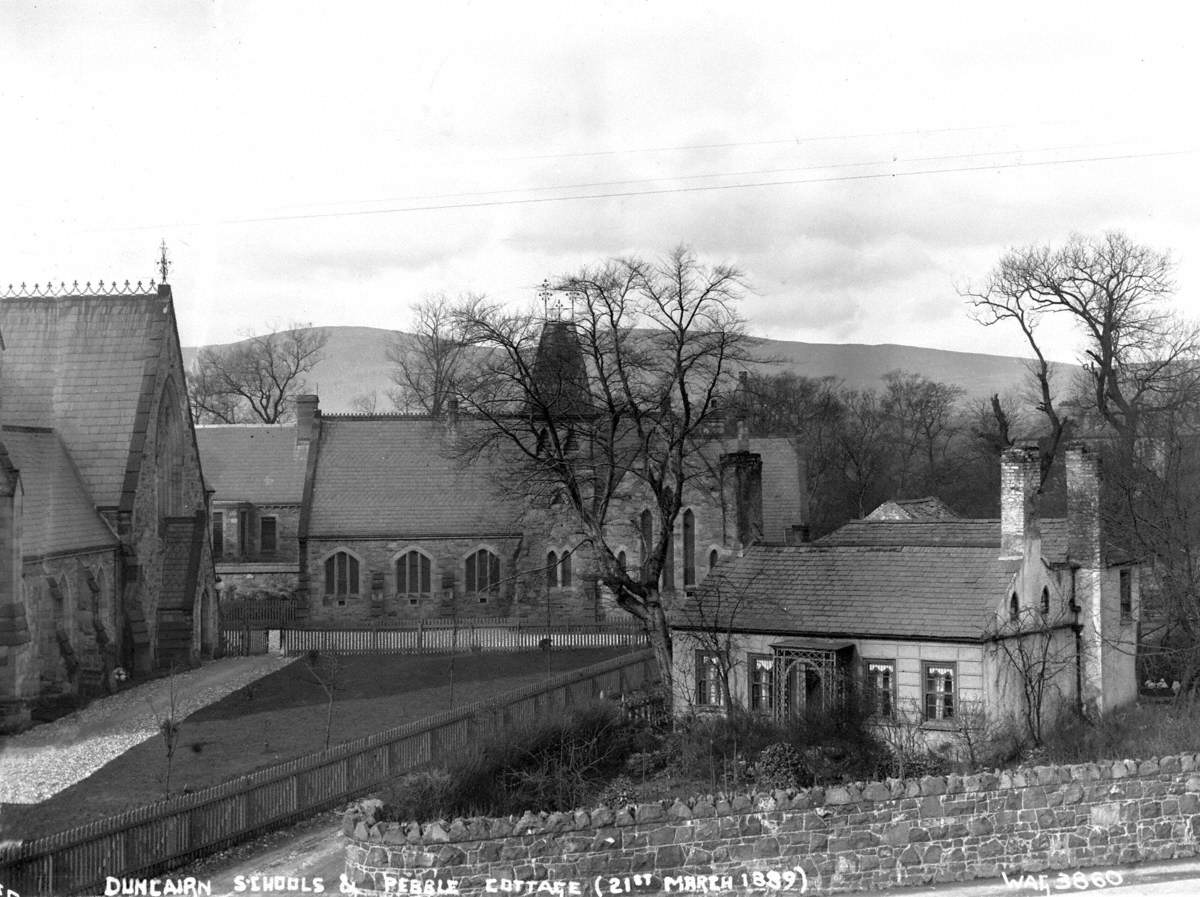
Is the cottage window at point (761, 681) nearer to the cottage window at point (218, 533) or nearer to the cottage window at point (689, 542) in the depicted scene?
the cottage window at point (689, 542)

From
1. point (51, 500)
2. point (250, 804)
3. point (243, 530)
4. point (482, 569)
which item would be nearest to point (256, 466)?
point (243, 530)

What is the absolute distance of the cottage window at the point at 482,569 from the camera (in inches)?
1725

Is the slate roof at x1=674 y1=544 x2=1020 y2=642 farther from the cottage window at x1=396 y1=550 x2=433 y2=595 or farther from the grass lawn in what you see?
the cottage window at x1=396 y1=550 x2=433 y2=595

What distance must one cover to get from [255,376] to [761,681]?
65.9 meters

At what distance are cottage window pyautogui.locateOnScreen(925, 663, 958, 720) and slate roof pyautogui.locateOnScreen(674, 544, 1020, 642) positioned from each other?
652 millimetres

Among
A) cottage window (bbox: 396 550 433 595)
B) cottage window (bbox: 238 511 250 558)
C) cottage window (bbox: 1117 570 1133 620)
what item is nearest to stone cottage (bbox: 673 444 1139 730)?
cottage window (bbox: 1117 570 1133 620)

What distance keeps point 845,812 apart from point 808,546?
14.2 meters

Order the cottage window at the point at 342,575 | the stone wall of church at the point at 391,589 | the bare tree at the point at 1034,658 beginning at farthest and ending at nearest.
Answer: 1. the cottage window at the point at 342,575
2. the stone wall of church at the point at 391,589
3. the bare tree at the point at 1034,658

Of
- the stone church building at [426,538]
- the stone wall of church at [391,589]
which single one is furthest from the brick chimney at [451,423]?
the stone wall of church at [391,589]

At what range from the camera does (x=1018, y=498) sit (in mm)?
25938

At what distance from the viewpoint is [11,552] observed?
24766mm

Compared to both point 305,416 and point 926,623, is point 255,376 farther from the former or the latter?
point 926,623

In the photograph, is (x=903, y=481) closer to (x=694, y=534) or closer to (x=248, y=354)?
(x=694, y=534)

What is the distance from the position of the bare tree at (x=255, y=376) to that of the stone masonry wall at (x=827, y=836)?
6917 centimetres
